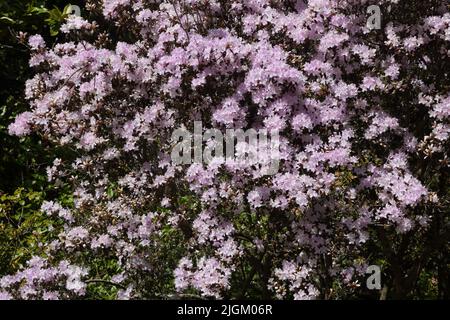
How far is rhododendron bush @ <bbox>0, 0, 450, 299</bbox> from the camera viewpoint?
4.81 m

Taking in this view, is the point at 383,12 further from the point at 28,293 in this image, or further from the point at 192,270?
the point at 28,293

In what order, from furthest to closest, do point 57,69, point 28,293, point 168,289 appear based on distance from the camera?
1. point 57,69
2. point 168,289
3. point 28,293

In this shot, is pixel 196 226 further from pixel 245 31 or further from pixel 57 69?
→ pixel 57 69

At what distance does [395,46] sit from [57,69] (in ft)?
11.0

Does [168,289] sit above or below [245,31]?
below

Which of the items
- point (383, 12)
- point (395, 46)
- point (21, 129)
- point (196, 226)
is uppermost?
point (383, 12)

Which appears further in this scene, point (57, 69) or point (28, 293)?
point (57, 69)

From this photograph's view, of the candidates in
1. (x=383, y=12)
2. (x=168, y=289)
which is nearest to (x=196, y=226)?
(x=168, y=289)

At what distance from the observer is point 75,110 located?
5762 millimetres

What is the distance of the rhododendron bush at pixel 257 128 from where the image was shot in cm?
481

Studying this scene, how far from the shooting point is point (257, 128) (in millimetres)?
5074

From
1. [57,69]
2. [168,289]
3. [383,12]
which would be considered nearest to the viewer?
[383,12]

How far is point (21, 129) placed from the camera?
5.77 metres

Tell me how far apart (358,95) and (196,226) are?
182 cm
